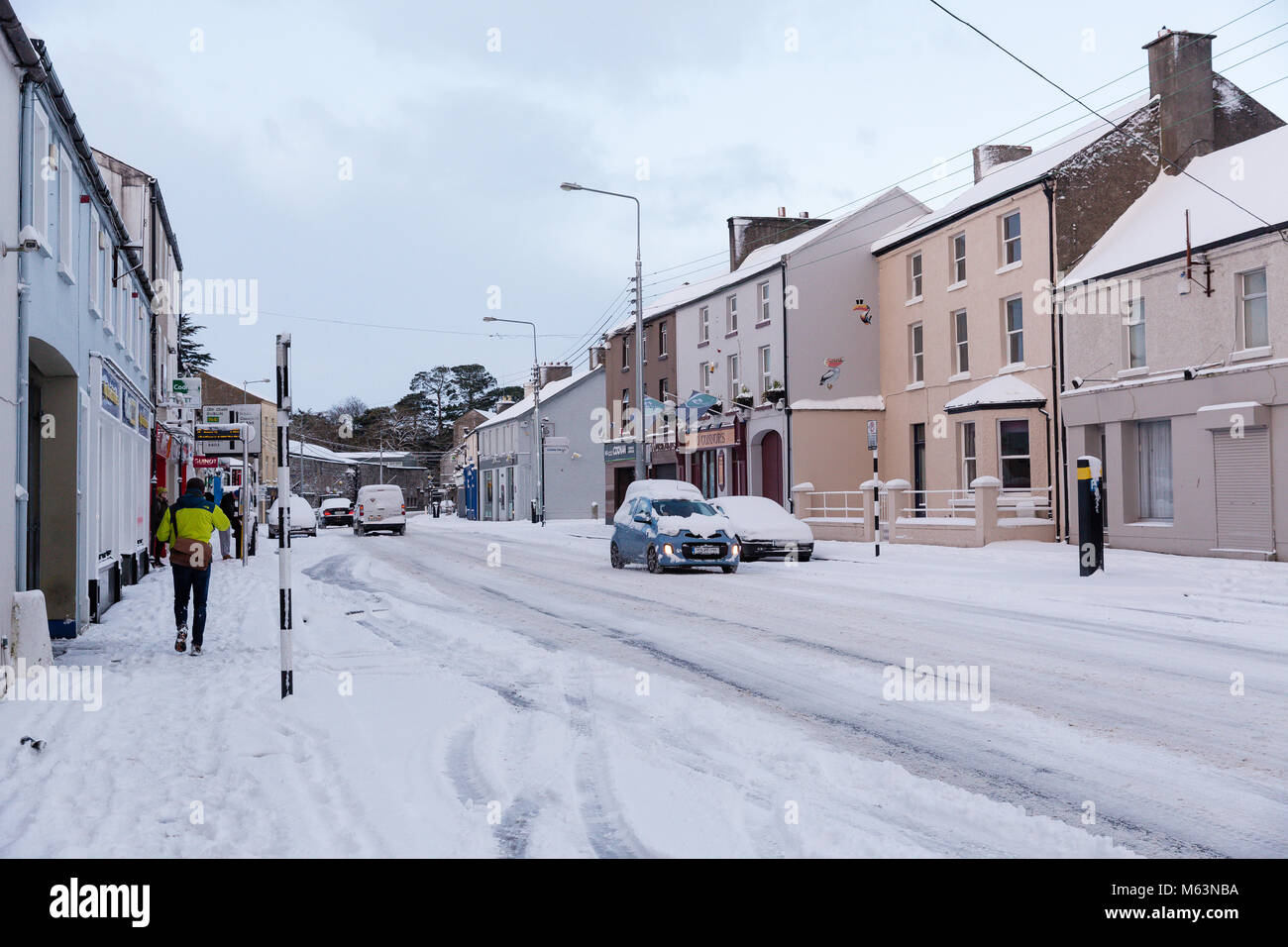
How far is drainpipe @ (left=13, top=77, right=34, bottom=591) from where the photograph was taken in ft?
34.4

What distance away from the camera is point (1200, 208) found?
23953mm

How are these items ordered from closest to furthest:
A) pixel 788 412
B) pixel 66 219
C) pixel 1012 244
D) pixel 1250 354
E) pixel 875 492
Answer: pixel 66 219, pixel 1250 354, pixel 875 492, pixel 1012 244, pixel 788 412

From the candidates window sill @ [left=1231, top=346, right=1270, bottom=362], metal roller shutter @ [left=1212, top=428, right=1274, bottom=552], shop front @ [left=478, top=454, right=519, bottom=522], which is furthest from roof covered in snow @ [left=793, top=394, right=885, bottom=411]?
shop front @ [left=478, top=454, right=519, bottom=522]

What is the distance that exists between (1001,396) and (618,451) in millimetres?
25628

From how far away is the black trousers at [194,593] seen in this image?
11.0 metres

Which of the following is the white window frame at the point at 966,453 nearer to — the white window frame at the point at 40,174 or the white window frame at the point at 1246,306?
the white window frame at the point at 1246,306

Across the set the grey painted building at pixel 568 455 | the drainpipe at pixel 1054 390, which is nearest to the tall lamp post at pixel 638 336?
the drainpipe at pixel 1054 390

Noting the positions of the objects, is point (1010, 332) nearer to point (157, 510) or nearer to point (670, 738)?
point (157, 510)

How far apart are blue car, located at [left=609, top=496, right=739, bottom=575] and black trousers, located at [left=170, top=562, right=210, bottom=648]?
1064 cm

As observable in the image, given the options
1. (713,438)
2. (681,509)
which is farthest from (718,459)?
(681,509)

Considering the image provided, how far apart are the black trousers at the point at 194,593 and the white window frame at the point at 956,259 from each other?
81.8 ft

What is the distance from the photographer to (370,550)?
31.6 metres

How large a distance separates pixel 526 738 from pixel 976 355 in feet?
84.6
